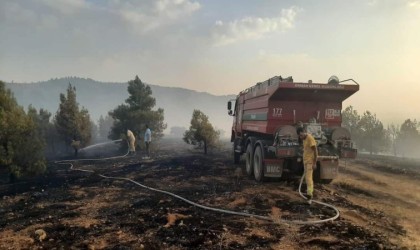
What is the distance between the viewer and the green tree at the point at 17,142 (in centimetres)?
1430

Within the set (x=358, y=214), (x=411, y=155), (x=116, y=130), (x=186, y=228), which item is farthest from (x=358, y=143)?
(x=186, y=228)

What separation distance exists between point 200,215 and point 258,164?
15.4 ft

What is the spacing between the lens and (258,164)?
1134 cm

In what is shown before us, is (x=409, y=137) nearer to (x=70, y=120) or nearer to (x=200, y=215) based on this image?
(x=70, y=120)

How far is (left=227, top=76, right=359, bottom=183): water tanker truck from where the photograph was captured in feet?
32.6

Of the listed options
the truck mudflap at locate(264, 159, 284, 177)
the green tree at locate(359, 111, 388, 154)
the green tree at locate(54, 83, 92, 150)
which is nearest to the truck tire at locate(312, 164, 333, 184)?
the truck mudflap at locate(264, 159, 284, 177)

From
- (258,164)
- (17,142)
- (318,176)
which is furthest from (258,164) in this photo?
(17,142)

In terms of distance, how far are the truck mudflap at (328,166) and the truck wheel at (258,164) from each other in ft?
6.13

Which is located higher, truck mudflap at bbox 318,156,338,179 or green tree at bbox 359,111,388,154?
green tree at bbox 359,111,388,154

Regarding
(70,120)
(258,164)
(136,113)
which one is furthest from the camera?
(136,113)

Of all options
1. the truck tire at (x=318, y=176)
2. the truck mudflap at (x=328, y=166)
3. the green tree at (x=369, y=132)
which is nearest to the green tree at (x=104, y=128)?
the green tree at (x=369, y=132)

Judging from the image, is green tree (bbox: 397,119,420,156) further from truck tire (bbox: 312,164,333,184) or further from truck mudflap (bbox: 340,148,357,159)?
truck mudflap (bbox: 340,148,357,159)

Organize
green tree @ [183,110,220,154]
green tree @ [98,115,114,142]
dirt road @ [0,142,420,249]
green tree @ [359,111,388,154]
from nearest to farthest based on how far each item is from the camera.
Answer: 1. dirt road @ [0,142,420,249]
2. green tree @ [183,110,220,154]
3. green tree @ [359,111,388,154]
4. green tree @ [98,115,114,142]

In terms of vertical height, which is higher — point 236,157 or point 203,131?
point 203,131
